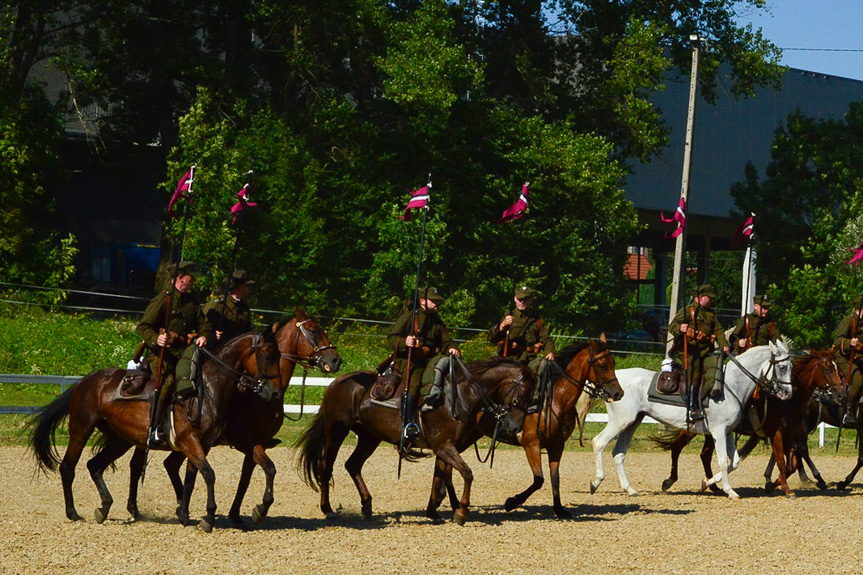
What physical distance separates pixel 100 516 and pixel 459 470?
3.88 metres

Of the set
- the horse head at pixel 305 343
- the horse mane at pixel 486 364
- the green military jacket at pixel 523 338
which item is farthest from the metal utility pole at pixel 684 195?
the horse head at pixel 305 343

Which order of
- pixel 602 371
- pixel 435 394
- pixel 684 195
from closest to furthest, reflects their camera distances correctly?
pixel 435 394 < pixel 602 371 < pixel 684 195

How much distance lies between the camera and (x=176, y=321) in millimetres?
13492

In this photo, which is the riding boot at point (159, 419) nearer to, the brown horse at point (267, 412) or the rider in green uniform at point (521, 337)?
the brown horse at point (267, 412)

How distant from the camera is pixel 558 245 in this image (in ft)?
120

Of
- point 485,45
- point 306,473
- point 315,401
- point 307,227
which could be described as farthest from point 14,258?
point 306,473

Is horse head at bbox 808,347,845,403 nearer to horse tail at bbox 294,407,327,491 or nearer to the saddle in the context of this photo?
the saddle

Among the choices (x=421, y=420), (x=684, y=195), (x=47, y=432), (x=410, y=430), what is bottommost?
(x=47, y=432)

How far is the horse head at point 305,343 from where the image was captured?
42.6 ft

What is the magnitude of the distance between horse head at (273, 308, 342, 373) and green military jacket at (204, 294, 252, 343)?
39.8 inches

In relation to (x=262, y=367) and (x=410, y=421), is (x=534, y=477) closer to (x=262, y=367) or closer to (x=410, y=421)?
(x=410, y=421)

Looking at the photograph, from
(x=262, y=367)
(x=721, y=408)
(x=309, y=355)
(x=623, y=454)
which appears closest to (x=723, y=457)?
(x=721, y=408)

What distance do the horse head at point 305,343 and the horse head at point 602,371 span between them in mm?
3416

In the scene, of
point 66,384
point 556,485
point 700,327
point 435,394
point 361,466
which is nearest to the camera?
point 435,394
